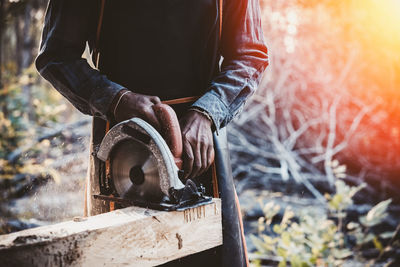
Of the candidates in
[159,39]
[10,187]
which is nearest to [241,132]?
[10,187]

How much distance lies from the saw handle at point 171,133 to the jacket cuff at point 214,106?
0.23m

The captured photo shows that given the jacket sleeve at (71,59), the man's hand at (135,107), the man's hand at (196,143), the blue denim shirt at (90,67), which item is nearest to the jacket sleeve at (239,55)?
the blue denim shirt at (90,67)

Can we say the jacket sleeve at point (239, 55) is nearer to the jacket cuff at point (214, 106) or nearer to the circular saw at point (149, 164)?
the jacket cuff at point (214, 106)

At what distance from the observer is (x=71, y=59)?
Answer: 4.45ft

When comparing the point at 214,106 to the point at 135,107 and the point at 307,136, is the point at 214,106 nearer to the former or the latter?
the point at 135,107

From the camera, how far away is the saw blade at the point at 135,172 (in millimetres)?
1032

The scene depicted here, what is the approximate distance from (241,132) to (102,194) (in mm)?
3378

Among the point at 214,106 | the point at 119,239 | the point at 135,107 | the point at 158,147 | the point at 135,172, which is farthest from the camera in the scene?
the point at 214,106

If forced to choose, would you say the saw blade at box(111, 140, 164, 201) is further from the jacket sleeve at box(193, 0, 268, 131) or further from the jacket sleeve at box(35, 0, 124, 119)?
the jacket sleeve at box(193, 0, 268, 131)

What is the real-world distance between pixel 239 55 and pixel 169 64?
308 mm

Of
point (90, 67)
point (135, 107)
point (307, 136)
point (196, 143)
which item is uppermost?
point (307, 136)

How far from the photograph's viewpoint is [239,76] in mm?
1476

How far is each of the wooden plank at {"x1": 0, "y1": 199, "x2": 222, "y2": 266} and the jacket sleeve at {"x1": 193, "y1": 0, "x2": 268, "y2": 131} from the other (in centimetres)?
52

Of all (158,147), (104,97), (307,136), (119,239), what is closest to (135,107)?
(104,97)
